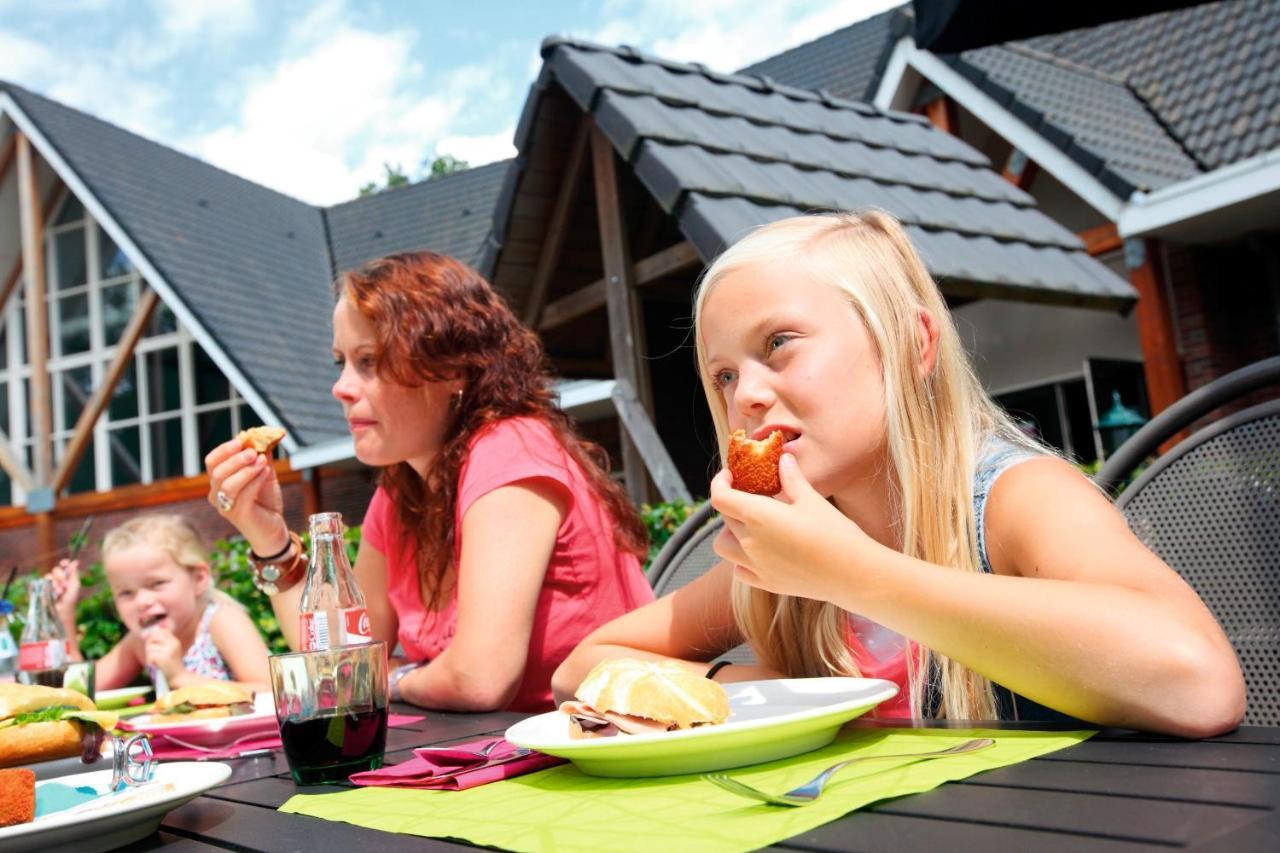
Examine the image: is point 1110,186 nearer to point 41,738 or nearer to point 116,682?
point 116,682

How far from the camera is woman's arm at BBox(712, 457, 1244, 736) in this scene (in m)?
1.02

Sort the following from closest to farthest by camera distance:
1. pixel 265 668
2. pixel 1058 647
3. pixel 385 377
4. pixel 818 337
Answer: pixel 1058 647 → pixel 818 337 → pixel 385 377 → pixel 265 668

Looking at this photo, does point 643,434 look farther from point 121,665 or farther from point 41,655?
point 41,655

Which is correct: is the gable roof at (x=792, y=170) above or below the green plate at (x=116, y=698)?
above

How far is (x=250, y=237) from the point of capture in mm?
16938

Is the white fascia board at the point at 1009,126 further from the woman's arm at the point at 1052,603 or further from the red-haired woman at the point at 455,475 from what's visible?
the woman's arm at the point at 1052,603

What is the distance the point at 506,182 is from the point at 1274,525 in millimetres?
5827

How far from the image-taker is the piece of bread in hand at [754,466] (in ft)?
4.32

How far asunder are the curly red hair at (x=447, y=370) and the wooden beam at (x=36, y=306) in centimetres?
1520

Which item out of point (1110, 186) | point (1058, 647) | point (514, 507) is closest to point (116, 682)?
point (514, 507)

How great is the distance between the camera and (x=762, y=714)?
4.16 ft

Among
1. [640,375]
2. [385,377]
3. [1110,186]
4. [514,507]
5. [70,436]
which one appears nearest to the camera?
[514,507]

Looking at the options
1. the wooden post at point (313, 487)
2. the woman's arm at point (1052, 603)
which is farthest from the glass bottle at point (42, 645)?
the wooden post at point (313, 487)

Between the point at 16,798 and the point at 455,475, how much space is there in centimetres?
141
